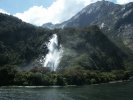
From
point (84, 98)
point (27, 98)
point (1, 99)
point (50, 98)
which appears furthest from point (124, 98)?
point (1, 99)

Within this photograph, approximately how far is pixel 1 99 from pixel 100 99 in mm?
50957

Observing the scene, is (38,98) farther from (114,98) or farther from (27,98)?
(114,98)

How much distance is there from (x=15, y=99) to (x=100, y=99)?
4401 centimetres

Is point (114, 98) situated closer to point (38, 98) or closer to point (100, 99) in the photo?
point (100, 99)

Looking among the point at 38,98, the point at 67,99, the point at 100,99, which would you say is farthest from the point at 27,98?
the point at 100,99

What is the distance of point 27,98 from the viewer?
17762 centimetres

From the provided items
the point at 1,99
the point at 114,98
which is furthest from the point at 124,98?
the point at 1,99

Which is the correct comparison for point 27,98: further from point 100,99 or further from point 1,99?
point 100,99

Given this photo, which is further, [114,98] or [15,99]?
[114,98]

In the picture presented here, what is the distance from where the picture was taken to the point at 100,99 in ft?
579

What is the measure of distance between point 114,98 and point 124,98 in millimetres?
5726

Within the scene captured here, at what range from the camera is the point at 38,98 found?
587 ft

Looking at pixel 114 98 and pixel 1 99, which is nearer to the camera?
pixel 1 99

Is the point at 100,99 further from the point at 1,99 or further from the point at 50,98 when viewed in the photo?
the point at 1,99
